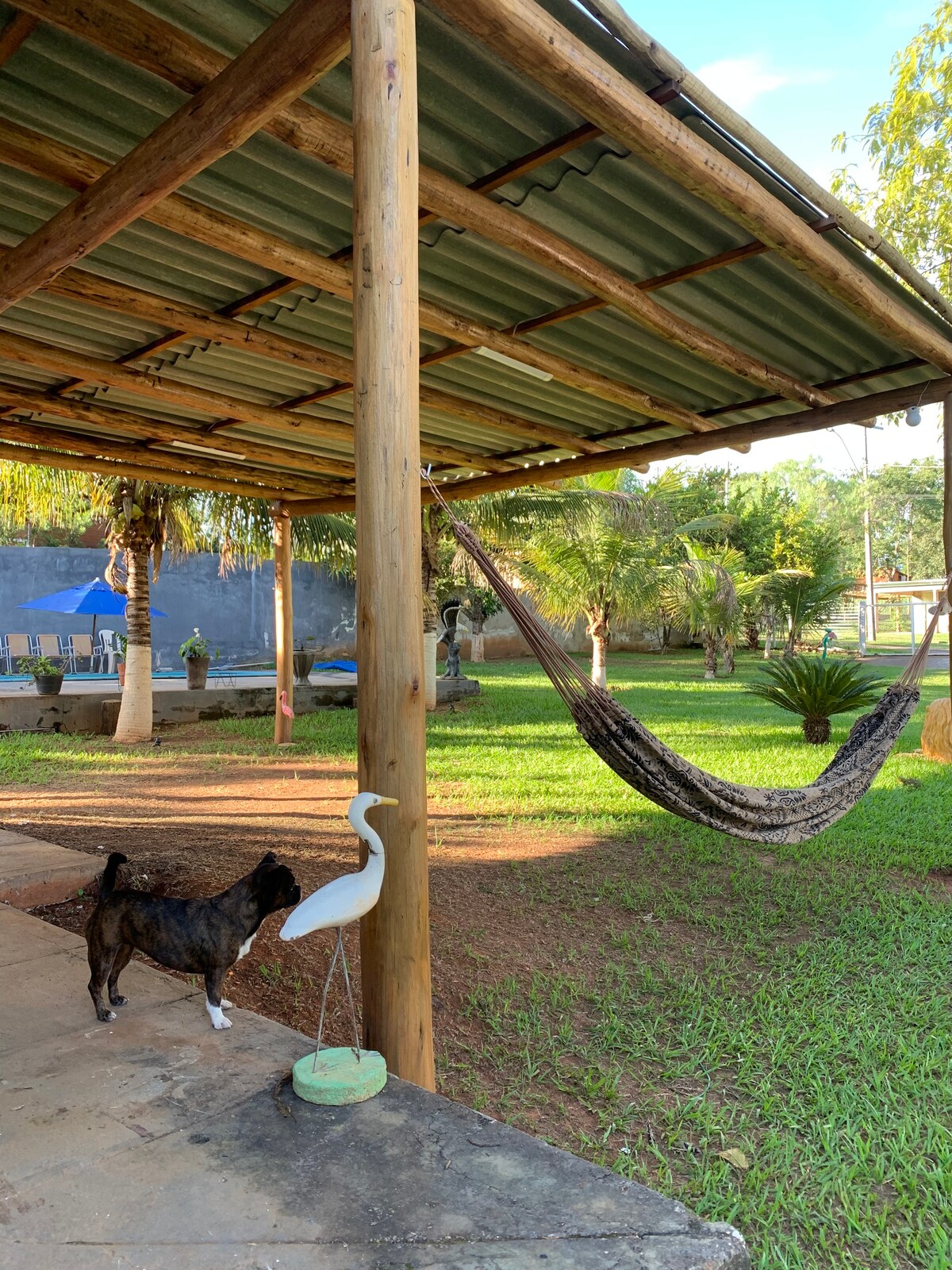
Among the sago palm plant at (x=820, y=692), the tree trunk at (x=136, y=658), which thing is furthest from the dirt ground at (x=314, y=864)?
the sago palm plant at (x=820, y=692)

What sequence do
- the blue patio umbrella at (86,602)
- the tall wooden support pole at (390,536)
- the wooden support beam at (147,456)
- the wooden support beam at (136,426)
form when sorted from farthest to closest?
the blue patio umbrella at (86,602)
the wooden support beam at (147,456)
the wooden support beam at (136,426)
the tall wooden support pole at (390,536)

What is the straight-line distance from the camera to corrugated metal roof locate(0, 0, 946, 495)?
2.23 meters

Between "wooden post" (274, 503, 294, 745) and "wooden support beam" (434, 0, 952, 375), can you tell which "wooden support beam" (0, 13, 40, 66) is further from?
"wooden post" (274, 503, 294, 745)

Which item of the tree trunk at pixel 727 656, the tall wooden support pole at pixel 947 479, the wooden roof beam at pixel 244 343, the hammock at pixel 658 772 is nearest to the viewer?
the hammock at pixel 658 772

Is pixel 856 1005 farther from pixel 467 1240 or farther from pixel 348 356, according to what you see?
pixel 348 356

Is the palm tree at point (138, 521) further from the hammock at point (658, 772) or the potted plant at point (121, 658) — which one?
the hammock at point (658, 772)

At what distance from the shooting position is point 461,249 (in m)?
3.09

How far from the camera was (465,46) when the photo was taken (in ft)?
6.86

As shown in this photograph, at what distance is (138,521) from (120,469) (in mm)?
1937

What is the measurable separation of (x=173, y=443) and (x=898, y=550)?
38.7m

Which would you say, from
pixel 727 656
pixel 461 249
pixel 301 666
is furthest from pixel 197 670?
pixel 727 656

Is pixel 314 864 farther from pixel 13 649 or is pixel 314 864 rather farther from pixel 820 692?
pixel 13 649

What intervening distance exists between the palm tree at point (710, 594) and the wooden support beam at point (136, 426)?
23.4ft

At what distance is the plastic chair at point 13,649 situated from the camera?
41.3 ft
